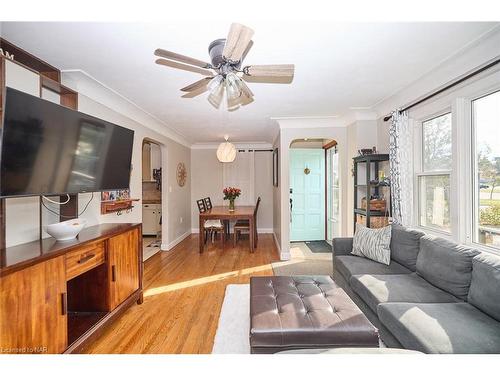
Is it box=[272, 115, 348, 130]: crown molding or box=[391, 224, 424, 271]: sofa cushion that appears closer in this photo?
box=[391, 224, 424, 271]: sofa cushion

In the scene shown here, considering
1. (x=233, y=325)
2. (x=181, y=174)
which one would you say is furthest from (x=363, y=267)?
(x=181, y=174)

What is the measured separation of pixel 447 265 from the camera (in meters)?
1.79

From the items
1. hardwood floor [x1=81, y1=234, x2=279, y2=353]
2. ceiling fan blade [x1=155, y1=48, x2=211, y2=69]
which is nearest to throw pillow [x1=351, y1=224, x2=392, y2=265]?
hardwood floor [x1=81, y1=234, x2=279, y2=353]

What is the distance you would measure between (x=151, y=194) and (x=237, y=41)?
544 centimetres

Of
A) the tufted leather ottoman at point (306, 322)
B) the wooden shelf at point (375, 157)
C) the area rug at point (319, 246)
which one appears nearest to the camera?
the tufted leather ottoman at point (306, 322)

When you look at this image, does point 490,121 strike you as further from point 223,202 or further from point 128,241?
point 223,202

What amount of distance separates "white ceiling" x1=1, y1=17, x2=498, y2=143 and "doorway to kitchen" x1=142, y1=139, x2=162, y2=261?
3070mm

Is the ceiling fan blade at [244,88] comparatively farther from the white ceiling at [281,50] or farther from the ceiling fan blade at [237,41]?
the white ceiling at [281,50]

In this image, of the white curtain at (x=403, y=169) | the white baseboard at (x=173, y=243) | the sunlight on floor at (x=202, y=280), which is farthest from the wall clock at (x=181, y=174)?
the white curtain at (x=403, y=169)

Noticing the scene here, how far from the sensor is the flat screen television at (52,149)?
1.41 m

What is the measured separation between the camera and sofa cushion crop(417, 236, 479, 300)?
5.54 feet

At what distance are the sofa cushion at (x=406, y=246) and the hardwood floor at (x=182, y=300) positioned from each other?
5.70ft

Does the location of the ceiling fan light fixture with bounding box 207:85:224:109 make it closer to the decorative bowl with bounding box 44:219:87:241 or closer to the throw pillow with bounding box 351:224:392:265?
the decorative bowl with bounding box 44:219:87:241

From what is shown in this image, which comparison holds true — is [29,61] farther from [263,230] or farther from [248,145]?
[263,230]
